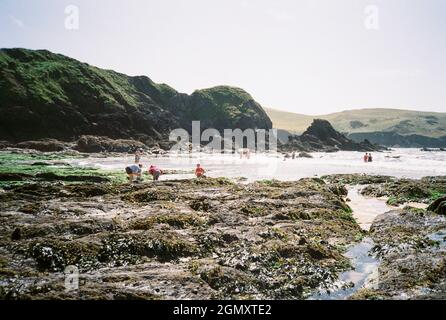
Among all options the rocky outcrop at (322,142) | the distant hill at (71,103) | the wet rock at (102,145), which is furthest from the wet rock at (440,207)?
the rocky outcrop at (322,142)

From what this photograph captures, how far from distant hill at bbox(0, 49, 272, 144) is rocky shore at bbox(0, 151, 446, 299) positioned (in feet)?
240

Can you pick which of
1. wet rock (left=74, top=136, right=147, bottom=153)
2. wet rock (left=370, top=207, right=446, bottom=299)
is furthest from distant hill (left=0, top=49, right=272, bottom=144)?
wet rock (left=370, top=207, right=446, bottom=299)

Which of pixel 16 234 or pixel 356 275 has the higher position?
pixel 16 234

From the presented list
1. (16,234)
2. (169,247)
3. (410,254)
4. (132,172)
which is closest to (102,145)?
(132,172)

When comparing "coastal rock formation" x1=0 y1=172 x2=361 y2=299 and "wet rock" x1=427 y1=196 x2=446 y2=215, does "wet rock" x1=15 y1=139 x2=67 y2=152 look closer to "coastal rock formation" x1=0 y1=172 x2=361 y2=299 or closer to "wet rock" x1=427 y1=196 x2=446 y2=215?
"coastal rock formation" x1=0 y1=172 x2=361 y2=299

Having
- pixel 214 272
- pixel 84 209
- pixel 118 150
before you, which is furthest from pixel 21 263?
pixel 118 150

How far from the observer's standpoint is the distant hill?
3177 inches

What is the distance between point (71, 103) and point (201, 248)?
97.0 metres

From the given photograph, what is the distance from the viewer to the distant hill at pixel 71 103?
265 feet

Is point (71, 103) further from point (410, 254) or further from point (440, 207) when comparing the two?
point (410, 254)

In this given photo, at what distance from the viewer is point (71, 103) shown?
311ft

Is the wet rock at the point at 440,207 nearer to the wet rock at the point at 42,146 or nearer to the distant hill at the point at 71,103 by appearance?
the wet rock at the point at 42,146
